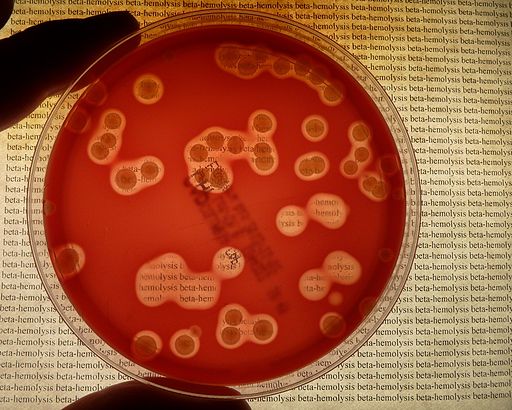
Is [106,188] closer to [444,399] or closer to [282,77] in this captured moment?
[282,77]

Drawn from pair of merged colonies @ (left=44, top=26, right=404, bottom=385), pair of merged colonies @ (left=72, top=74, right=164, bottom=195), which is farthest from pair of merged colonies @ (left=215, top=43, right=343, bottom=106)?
pair of merged colonies @ (left=72, top=74, right=164, bottom=195)

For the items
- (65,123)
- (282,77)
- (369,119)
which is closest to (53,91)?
(65,123)

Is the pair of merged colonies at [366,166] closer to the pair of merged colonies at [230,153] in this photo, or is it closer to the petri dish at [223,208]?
the petri dish at [223,208]

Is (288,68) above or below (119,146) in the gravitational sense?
above

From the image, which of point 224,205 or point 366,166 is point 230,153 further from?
point 366,166

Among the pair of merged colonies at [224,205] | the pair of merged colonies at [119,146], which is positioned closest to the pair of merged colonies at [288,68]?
the pair of merged colonies at [224,205]

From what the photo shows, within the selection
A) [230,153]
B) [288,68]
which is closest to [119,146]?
[230,153]

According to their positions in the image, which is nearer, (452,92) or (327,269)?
(327,269)
